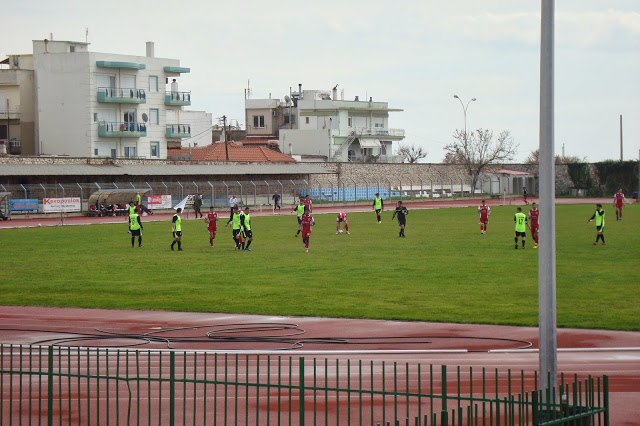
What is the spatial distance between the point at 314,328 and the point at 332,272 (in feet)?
33.7

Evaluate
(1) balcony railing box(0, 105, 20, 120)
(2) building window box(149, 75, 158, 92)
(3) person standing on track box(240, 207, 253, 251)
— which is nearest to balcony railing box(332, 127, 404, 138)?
(2) building window box(149, 75, 158, 92)

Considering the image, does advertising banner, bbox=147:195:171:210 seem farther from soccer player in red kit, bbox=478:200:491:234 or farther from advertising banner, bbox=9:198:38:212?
soccer player in red kit, bbox=478:200:491:234

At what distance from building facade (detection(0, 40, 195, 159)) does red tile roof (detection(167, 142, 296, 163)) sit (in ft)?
40.9

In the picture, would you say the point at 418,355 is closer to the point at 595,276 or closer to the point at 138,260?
the point at 595,276

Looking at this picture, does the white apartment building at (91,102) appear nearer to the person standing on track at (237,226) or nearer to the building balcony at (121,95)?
the building balcony at (121,95)

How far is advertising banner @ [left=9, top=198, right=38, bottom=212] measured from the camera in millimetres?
64188

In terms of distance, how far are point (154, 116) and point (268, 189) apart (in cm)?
1682

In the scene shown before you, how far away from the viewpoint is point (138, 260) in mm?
34906

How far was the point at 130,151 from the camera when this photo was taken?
90062mm

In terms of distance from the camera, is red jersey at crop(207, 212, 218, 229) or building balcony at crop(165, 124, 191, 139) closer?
red jersey at crop(207, 212, 218, 229)

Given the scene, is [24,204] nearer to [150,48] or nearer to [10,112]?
[10,112]

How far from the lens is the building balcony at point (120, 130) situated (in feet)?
282

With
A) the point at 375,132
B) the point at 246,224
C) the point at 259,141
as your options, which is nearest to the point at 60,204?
the point at 246,224

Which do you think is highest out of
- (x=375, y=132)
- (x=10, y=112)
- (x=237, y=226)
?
(x=375, y=132)
